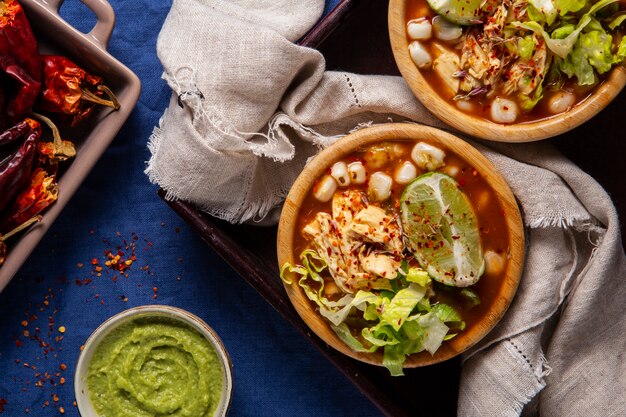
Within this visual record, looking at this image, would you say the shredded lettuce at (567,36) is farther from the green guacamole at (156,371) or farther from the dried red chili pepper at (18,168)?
the dried red chili pepper at (18,168)

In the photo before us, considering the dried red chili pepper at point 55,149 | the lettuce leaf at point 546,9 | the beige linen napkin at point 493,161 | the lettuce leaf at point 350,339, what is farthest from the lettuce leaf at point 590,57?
the dried red chili pepper at point 55,149

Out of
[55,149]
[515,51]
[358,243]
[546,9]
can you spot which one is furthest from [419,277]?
[55,149]

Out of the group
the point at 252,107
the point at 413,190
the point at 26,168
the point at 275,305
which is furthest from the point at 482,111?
the point at 26,168

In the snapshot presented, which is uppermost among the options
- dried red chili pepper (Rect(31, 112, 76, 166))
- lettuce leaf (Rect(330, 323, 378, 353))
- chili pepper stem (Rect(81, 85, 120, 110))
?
chili pepper stem (Rect(81, 85, 120, 110))

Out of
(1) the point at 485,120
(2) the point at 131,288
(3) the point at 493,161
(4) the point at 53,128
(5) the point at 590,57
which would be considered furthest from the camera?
(2) the point at 131,288

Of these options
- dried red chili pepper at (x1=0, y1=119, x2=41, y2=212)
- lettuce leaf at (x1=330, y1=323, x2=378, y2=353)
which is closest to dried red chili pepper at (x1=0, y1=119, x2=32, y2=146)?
dried red chili pepper at (x1=0, y1=119, x2=41, y2=212)

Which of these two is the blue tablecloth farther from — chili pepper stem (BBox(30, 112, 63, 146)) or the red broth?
the red broth

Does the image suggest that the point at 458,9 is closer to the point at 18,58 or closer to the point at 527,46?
the point at 527,46
